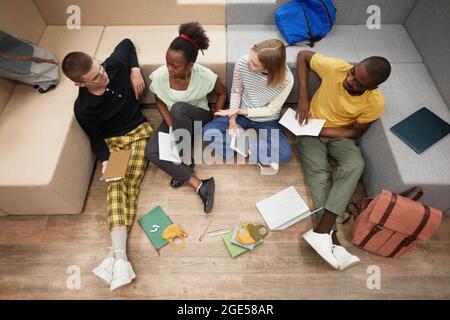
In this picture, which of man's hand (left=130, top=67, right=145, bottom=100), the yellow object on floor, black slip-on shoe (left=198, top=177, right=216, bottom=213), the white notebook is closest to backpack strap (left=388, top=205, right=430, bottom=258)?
the white notebook

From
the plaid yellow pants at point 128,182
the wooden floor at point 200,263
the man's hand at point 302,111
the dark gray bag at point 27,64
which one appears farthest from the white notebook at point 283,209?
the dark gray bag at point 27,64

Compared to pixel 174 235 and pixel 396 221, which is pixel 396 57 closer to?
pixel 396 221

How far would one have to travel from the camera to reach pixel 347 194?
1.94m

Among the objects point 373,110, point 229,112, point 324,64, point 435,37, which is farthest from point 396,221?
point 435,37

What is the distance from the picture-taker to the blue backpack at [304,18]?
2299 millimetres

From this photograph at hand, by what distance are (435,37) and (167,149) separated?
1931 mm

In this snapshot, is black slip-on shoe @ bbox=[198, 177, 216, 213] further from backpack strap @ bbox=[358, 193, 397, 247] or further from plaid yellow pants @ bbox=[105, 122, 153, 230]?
backpack strap @ bbox=[358, 193, 397, 247]

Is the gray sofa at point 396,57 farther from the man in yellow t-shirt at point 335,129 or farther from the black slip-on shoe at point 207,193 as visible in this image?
the black slip-on shoe at point 207,193

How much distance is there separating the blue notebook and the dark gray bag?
7.20ft

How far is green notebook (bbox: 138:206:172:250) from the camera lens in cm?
200

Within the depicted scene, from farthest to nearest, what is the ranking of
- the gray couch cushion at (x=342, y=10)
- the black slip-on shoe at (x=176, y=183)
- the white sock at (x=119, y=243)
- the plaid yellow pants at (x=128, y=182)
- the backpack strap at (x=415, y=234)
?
Answer: the gray couch cushion at (x=342, y=10) → the black slip-on shoe at (x=176, y=183) → the plaid yellow pants at (x=128, y=182) → the white sock at (x=119, y=243) → the backpack strap at (x=415, y=234)

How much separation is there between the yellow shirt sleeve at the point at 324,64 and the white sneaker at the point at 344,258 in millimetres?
1089

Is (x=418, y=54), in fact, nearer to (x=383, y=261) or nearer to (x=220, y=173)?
(x=383, y=261)

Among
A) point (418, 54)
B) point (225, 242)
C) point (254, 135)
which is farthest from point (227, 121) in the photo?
point (418, 54)
